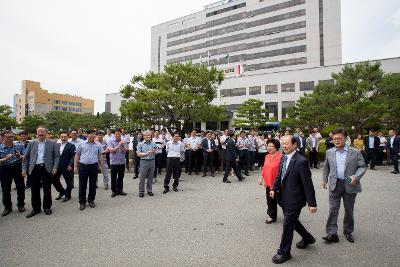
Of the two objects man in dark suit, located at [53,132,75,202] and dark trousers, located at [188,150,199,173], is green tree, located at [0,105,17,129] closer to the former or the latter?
dark trousers, located at [188,150,199,173]

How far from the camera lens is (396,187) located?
829 centimetres

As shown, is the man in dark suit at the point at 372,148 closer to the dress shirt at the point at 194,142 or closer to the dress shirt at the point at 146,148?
the dress shirt at the point at 194,142

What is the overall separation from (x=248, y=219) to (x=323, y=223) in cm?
146

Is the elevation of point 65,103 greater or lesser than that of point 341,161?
greater

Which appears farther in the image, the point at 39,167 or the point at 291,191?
the point at 39,167

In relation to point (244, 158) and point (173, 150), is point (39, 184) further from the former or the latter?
point (244, 158)

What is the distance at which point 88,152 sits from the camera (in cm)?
652

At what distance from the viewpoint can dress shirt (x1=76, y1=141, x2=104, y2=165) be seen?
6.45m

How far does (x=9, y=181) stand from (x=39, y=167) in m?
0.90

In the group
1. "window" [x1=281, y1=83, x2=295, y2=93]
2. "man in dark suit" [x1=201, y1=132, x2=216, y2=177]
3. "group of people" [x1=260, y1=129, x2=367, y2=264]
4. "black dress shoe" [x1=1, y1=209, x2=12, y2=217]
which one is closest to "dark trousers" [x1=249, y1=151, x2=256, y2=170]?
"man in dark suit" [x1=201, y1=132, x2=216, y2=177]

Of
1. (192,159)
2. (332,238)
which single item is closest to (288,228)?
(332,238)

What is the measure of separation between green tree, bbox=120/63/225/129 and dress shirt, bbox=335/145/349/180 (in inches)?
447

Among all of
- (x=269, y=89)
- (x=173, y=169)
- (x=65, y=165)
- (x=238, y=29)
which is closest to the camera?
(x=65, y=165)

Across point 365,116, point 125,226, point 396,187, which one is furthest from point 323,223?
point 365,116
